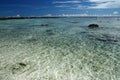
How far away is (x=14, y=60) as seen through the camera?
12.8 m

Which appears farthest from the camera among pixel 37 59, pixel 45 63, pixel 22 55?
pixel 22 55

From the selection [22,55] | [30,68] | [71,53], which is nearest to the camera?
[30,68]

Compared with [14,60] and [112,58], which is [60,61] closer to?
[14,60]

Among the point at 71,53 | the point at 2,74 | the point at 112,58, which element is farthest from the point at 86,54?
the point at 2,74

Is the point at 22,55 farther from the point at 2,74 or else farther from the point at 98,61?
the point at 98,61

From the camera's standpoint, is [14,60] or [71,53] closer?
[14,60]

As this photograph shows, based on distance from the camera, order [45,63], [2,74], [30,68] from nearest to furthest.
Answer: [2,74], [30,68], [45,63]

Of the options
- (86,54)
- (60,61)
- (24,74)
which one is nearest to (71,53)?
(86,54)

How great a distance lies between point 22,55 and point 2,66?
3193 mm

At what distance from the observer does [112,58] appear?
44.4 feet

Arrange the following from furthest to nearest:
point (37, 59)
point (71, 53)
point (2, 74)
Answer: point (71, 53)
point (37, 59)
point (2, 74)

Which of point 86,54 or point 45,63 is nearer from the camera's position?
point 45,63

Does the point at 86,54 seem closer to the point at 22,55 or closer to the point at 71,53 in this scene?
the point at 71,53

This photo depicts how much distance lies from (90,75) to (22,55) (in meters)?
7.45
